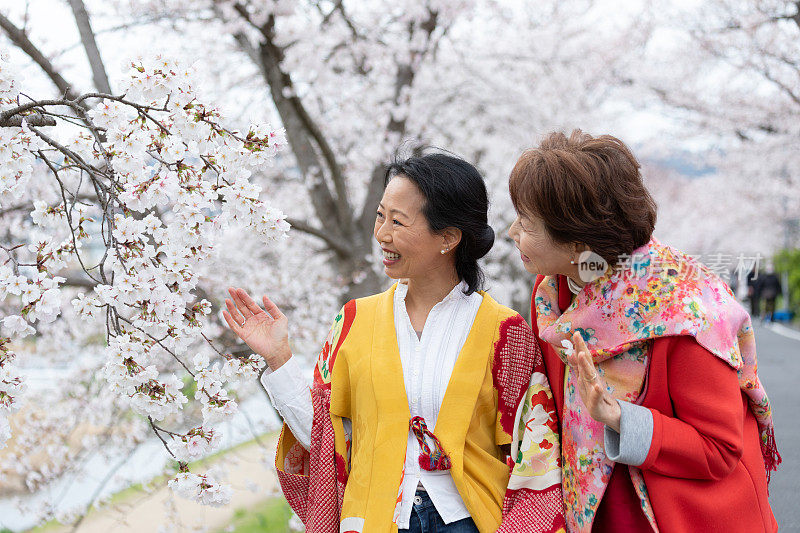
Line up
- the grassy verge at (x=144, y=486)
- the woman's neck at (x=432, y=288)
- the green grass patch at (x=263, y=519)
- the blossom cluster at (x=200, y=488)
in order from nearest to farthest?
the blossom cluster at (x=200, y=488) < the woman's neck at (x=432, y=288) < the grassy verge at (x=144, y=486) < the green grass patch at (x=263, y=519)

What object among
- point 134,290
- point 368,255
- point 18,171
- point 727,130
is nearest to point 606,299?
point 134,290

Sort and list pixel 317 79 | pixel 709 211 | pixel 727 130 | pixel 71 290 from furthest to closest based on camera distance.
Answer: pixel 709 211 → pixel 727 130 → pixel 317 79 → pixel 71 290

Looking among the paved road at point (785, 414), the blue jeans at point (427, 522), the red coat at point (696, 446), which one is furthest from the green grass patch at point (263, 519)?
the red coat at point (696, 446)

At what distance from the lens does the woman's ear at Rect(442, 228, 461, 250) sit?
1.88 metres

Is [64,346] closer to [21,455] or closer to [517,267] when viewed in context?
[21,455]

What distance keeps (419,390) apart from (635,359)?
543 mm

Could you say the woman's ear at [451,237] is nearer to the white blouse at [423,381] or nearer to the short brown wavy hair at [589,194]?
the white blouse at [423,381]

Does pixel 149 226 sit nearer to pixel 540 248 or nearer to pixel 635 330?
pixel 540 248

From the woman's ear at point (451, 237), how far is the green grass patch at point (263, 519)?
3.52m

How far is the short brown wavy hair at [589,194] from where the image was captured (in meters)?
1.62

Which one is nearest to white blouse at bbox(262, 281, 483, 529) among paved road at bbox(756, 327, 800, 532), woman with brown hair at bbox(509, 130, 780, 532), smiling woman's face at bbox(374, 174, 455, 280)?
smiling woman's face at bbox(374, 174, 455, 280)

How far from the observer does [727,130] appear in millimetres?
11656

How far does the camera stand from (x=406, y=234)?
184 centimetres

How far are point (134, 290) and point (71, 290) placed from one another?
430 centimetres
